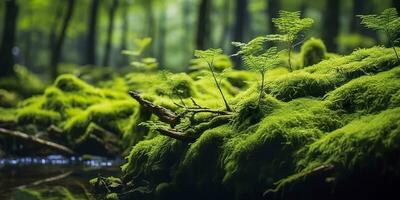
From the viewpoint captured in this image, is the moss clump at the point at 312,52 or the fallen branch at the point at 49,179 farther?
the moss clump at the point at 312,52

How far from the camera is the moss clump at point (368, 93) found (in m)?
4.53

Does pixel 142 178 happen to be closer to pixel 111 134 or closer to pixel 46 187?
pixel 46 187

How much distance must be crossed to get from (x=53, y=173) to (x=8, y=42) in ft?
35.0

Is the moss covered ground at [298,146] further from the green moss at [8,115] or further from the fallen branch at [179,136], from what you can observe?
the green moss at [8,115]

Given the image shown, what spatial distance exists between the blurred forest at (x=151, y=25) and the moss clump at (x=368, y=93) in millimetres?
2278

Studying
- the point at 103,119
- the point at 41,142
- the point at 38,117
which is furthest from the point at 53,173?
the point at 38,117

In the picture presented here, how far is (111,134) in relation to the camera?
10.5 m

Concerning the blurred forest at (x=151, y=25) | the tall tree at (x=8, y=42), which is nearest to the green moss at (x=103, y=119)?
the blurred forest at (x=151, y=25)

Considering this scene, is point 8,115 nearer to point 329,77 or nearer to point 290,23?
point 290,23

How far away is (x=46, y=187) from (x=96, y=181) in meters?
1.35

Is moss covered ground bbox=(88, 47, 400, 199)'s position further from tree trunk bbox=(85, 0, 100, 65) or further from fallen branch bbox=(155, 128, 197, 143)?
tree trunk bbox=(85, 0, 100, 65)

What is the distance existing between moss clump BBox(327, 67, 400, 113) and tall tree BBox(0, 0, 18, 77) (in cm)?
1461

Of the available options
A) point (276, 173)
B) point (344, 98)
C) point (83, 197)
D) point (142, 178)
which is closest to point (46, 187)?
point (83, 197)

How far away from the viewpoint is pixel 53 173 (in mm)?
8375
